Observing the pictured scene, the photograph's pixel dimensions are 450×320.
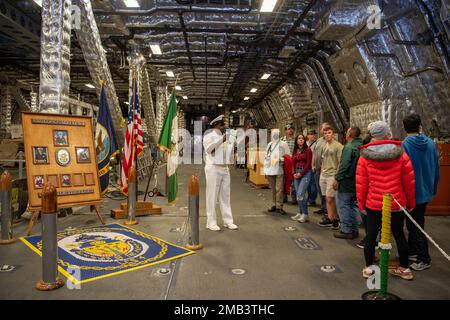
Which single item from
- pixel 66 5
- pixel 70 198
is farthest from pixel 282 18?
pixel 70 198

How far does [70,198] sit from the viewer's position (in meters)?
5.25

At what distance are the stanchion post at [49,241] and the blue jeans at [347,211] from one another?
12.0 ft

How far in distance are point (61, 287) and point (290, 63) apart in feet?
35.1

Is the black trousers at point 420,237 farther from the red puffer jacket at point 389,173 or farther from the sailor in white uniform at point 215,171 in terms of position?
the sailor in white uniform at point 215,171

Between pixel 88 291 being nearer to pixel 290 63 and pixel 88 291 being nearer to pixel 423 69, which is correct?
pixel 423 69

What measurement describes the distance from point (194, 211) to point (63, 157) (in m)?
2.55

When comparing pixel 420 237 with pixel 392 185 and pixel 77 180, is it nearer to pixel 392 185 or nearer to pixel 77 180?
pixel 392 185

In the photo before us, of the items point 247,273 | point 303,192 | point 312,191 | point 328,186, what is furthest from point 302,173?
point 247,273

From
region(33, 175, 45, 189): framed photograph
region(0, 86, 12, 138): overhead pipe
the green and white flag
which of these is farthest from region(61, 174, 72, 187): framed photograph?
region(0, 86, 12, 138): overhead pipe

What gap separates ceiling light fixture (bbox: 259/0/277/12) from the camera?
6741 millimetres

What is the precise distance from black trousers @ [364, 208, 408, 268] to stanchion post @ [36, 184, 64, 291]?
3.15 meters

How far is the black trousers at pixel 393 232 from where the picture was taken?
3.41 metres

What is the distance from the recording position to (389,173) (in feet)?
10.9

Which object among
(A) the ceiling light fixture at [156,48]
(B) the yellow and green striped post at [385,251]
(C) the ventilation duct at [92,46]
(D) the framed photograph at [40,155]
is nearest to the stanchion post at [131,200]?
(D) the framed photograph at [40,155]
